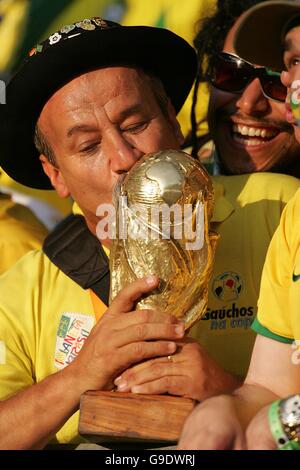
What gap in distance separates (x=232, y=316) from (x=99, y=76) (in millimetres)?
806

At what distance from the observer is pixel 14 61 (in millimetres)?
6027

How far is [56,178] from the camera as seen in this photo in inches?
134

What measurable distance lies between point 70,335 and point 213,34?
1614 millimetres

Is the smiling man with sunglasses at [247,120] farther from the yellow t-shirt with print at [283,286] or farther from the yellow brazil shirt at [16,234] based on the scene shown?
the yellow t-shirt with print at [283,286]

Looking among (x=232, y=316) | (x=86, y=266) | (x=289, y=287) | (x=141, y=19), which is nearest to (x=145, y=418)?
(x=289, y=287)

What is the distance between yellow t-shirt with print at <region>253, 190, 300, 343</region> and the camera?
98.1 inches

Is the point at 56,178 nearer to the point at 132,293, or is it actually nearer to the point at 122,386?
the point at 132,293

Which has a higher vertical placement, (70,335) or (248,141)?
(248,141)

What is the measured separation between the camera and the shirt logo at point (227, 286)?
10.4 feet

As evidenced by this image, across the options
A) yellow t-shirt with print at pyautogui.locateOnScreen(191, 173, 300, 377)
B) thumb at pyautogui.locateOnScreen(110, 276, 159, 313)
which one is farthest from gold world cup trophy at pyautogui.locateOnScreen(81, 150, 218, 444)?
yellow t-shirt with print at pyautogui.locateOnScreen(191, 173, 300, 377)

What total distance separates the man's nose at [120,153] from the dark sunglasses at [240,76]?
0.88 meters

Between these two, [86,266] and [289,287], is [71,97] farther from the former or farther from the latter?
[289,287]

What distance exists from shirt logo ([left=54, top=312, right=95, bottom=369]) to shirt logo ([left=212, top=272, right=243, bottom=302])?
15.7 inches

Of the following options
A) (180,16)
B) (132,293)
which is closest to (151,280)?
(132,293)
